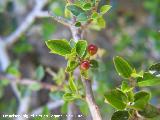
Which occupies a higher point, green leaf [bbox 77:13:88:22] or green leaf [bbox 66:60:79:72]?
green leaf [bbox 77:13:88:22]

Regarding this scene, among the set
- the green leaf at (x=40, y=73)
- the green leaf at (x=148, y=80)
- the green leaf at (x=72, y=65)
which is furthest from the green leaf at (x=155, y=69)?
the green leaf at (x=40, y=73)

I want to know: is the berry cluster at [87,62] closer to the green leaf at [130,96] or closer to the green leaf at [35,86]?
the green leaf at [130,96]

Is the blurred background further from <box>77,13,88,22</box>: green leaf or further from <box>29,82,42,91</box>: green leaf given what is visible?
<box>77,13,88,22</box>: green leaf

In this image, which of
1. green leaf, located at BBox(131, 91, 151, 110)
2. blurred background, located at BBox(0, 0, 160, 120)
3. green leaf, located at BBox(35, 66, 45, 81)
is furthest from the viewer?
blurred background, located at BBox(0, 0, 160, 120)

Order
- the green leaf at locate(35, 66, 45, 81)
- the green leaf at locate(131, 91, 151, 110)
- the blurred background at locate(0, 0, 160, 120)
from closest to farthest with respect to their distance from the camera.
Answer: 1. the green leaf at locate(131, 91, 151, 110)
2. the green leaf at locate(35, 66, 45, 81)
3. the blurred background at locate(0, 0, 160, 120)

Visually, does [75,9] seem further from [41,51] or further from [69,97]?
[41,51]

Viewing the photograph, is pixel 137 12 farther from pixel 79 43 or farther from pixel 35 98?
pixel 79 43

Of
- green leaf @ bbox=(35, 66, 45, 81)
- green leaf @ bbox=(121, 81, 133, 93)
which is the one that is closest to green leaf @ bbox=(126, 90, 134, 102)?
green leaf @ bbox=(121, 81, 133, 93)

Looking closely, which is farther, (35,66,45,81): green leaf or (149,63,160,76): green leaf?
(35,66,45,81): green leaf

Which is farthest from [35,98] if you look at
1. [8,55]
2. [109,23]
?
[109,23]
